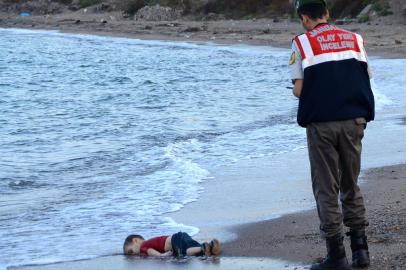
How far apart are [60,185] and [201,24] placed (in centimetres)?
3666

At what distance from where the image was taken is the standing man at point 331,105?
5.49 metres

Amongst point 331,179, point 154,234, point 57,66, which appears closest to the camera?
point 331,179

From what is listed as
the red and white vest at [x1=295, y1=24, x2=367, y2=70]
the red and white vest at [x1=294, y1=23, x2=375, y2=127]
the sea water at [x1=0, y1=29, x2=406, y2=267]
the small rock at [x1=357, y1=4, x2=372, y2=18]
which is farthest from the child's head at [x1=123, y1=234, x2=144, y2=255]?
the small rock at [x1=357, y1=4, x2=372, y2=18]

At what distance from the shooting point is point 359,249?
5.69 meters

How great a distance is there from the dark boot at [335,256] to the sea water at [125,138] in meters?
2.04

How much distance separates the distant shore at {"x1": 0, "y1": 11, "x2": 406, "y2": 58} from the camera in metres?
31.3

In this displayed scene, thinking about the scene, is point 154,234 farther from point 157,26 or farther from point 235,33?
point 157,26

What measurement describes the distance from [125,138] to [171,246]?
8.24 m

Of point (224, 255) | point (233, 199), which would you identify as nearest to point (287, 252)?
point (224, 255)

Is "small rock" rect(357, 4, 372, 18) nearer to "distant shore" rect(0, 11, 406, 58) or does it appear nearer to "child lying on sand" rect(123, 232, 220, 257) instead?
"distant shore" rect(0, 11, 406, 58)

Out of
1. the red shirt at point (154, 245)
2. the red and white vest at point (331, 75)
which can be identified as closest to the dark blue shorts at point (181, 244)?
the red shirt at point (154, 245)

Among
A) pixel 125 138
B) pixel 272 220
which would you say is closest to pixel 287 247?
pixel 272 220

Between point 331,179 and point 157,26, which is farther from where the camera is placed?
point 157,26

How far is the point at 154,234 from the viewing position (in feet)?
25.1
